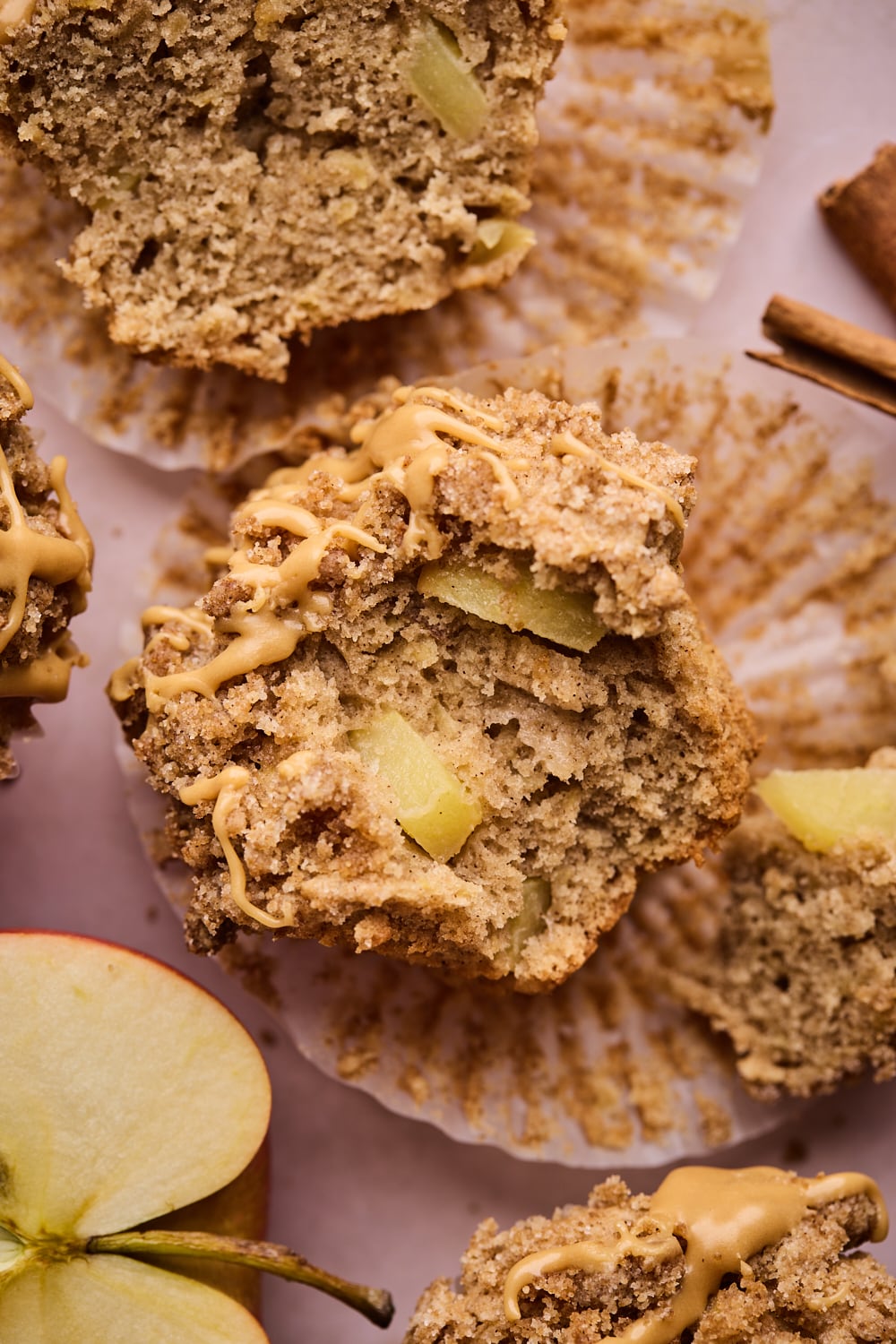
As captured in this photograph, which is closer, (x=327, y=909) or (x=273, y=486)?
(x=327, y=909)

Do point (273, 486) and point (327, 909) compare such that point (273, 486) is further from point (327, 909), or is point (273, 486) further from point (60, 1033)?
point (60, 1033)

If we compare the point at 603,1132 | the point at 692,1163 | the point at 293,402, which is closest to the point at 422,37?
the point at 293,402

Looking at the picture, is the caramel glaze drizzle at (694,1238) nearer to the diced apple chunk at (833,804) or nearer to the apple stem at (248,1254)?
the apple stem at (248,1254)

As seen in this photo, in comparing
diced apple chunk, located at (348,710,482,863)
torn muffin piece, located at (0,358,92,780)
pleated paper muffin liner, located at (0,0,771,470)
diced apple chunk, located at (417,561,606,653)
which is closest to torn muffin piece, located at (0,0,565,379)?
pleated paper muffin liner, located at (0,0,771,470)

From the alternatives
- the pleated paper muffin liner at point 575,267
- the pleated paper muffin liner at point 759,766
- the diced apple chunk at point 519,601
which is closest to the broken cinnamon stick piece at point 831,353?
the pleated paper muffin liner at point 759,766

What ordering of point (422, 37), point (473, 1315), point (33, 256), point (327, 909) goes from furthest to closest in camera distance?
point (33, 256) < point (422, 37) < point (473, 1315) < point (327, 909)

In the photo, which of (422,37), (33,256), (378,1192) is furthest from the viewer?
(378,1192)
